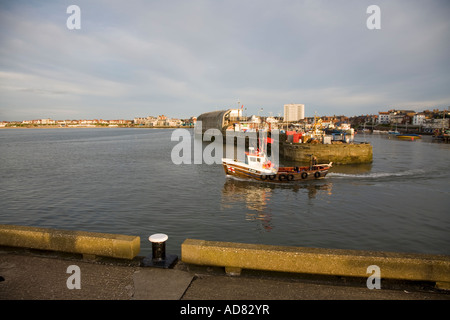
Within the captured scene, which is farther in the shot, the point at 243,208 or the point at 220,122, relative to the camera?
the point at 220,122

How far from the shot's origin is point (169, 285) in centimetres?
716

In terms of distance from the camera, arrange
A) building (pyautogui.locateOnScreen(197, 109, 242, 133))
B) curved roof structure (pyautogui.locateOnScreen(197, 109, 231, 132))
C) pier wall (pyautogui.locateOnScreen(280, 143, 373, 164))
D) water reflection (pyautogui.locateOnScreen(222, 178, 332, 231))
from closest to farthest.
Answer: water reflection (pyautogui.locateOnScreen(222, 178, 332, 231))
pier wall (pyautogui.locateOnScreen(280, 143, 373, 164))
building (pyautogui.locateOnScreen(197, 109, 242, 133))
curved roof structure (pyautogui.locateOnScreen(197, 109, 231, 132))

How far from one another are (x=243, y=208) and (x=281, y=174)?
1229 centimetres

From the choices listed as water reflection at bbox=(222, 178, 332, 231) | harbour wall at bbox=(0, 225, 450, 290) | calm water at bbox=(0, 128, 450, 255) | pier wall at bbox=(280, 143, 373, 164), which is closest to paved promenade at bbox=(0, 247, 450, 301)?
harbour wall at bbox=(0, 225, 450, 290)

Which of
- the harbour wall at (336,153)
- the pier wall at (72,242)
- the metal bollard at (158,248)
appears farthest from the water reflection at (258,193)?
the harbour wall at (336,153)

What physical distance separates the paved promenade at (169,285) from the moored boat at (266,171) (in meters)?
28.5

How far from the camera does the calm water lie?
1867 centimetres

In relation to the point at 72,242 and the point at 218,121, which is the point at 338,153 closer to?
the point at 72,242

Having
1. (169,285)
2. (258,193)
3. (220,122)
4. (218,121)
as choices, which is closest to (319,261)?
(169,285)

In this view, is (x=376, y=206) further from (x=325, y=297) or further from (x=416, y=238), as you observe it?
(x=325, y=297)

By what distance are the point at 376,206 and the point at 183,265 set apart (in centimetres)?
2338

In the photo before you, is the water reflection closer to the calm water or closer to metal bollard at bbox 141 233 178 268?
the calm water

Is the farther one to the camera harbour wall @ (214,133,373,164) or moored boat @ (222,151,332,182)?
harbour wall @ (214,133,373,164)

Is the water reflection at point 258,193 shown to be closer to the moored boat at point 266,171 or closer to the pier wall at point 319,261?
the moored boat at point 266,171
